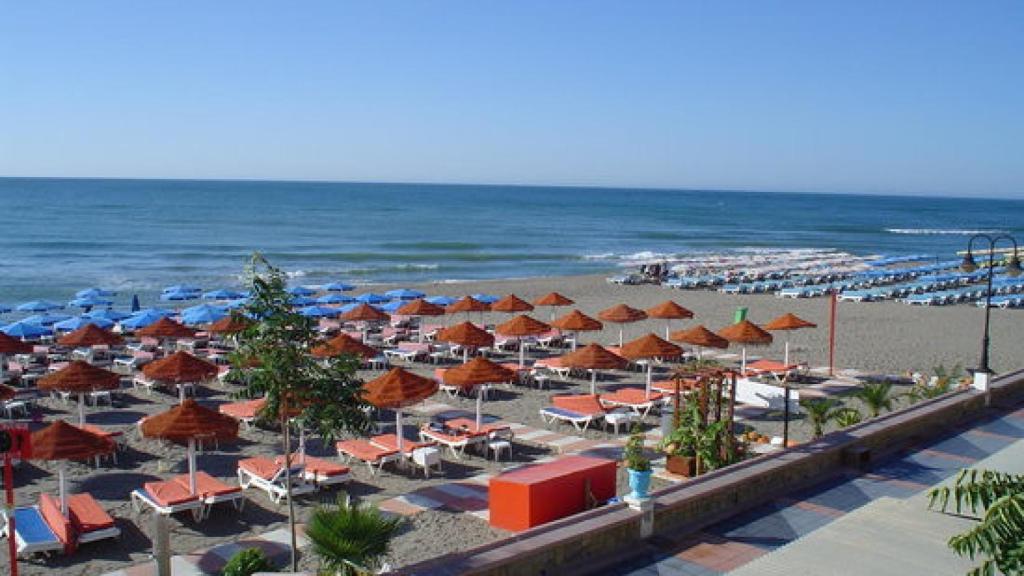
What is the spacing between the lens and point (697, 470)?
36.1 feet

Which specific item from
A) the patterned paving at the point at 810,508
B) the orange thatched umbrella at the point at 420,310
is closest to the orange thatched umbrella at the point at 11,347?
the orange thatched umbrella at the point at 420,310

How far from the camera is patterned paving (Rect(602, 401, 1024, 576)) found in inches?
294

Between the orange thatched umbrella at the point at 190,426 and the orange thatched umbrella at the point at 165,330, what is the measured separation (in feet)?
27.3

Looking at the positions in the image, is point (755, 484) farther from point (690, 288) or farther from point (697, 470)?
point (690, 288)

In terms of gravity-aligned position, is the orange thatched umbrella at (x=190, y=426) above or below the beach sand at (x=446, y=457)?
above

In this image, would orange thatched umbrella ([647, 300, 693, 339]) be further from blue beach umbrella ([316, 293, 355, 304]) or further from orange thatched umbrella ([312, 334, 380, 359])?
blue beach umbrella ([316, 293, 355, 304])

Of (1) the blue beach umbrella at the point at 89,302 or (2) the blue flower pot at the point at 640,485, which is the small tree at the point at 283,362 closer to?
(2) the blue flower pot at the point at 640,485

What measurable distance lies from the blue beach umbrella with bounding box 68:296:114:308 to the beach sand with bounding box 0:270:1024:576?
10.3m

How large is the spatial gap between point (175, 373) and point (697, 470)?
8.45 metres

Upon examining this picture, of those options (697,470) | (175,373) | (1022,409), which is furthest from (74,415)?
(1022,409)

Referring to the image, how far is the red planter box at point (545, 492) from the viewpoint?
30.3 feet

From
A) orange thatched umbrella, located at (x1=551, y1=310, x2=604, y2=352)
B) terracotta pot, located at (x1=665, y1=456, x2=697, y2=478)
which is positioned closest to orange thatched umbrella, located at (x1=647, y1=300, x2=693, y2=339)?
orange thatched umbrella, located at (x1=551, y1=310, x2=604, y2=352)

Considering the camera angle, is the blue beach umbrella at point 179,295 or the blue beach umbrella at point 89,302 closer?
the blue beach umbrella at point 89,302

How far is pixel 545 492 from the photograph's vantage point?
9.26 meters
